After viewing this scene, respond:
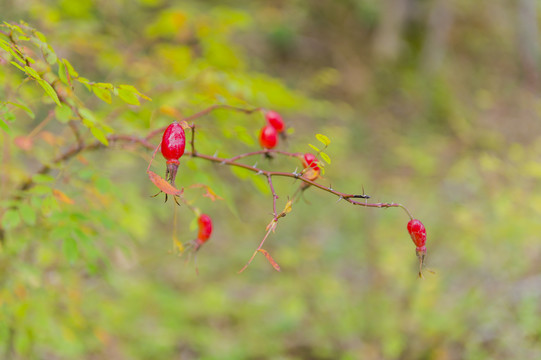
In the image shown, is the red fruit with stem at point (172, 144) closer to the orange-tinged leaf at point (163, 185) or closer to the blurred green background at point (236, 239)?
the orange-tinged leaf at point (163, 185)

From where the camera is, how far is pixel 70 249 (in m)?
1.31

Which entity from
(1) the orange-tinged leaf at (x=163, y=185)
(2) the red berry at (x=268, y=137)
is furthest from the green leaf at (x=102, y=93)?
(2) the red berry at (x=268, y=137)

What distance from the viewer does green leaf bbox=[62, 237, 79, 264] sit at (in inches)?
51.1

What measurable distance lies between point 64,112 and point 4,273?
1089 millimetres

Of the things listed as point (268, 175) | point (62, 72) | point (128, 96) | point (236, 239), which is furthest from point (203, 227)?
point (236, 239)

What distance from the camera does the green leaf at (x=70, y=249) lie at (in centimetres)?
130

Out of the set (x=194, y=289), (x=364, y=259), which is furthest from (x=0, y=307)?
(x=364, y=259)

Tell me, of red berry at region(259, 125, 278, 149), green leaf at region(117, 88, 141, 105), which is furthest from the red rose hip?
green leaf at region(117, 88, 141, 105)

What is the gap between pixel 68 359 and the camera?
10.5 ft

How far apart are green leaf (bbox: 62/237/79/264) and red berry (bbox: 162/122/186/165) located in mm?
614

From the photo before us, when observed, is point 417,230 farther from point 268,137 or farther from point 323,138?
point 268,137

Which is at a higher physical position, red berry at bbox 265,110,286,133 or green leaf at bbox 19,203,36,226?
red berry at bbox 265,110,286,133

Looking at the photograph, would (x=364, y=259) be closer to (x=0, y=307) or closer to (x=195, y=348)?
(x=195, y=348)

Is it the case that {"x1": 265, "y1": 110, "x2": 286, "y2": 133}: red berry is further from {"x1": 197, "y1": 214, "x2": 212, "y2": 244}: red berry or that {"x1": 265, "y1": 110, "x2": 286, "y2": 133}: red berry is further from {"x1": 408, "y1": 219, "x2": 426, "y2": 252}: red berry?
{"x1": 408, "y1": 219, "x2": 426, "y2": 252}: red berry
